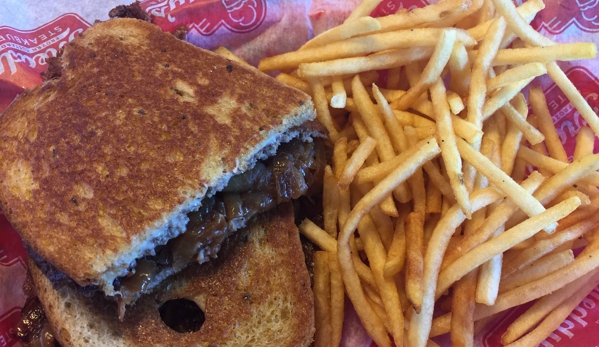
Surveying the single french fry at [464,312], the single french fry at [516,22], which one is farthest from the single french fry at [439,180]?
the single french fry at [516,22]

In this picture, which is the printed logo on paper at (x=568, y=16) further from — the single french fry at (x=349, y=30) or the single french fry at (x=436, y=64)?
the single french fry at (x=349, y=30)

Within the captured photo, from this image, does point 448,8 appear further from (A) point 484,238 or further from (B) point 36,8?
(B) point 36,8

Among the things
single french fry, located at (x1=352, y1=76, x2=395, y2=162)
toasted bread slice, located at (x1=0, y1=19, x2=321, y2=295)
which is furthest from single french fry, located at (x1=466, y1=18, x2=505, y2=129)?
toasted bread slice, located at (x1=0, y1=19, x2=321, y2=295)

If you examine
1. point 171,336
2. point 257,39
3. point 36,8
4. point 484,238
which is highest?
point 36,8

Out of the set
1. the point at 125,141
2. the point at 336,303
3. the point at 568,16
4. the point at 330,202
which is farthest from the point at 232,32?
the point at 568,16

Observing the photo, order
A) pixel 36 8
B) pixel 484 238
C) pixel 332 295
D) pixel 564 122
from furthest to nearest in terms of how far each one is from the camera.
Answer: pixel 36 8 < pixel 564 122 < pixel 332 295 < pixel 484 238

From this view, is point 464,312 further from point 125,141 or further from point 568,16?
point 568,16

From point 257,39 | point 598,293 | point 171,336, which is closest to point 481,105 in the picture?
point 598,293
